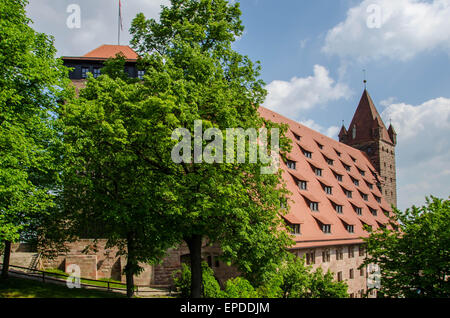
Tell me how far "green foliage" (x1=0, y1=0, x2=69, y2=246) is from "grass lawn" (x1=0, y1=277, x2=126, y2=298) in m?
4.67

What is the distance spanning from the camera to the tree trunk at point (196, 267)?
55.4 ft

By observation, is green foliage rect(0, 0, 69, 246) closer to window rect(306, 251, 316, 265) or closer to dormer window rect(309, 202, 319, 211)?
window rect(306, 251, 316, 265)

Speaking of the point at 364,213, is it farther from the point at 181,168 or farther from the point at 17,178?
the point at 17,178

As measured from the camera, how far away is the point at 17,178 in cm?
1415

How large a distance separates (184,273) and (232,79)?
1142 centimetres

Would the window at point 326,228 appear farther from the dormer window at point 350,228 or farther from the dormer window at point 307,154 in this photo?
the dormer window at point 307,154

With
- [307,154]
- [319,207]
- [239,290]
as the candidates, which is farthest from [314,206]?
[239,290]

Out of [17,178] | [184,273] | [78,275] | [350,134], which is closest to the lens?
[17,178]

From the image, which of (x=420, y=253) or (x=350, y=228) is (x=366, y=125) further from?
(x=420, y=253)

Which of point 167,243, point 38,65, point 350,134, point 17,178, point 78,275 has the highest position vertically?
point 350,134

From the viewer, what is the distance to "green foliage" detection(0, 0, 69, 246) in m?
14.2

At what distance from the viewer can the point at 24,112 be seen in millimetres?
16359

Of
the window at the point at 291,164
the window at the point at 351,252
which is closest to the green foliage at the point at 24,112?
the window at the point at 291,164
